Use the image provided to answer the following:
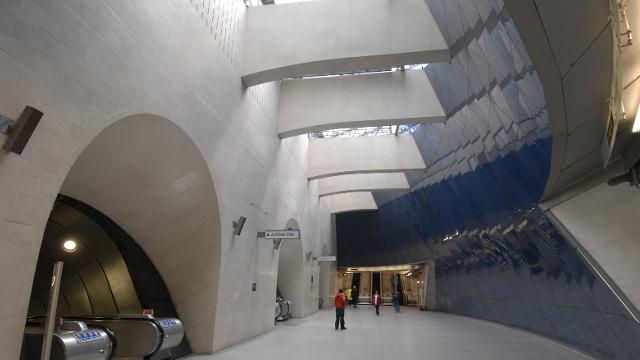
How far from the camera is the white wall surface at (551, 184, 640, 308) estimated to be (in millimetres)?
6602

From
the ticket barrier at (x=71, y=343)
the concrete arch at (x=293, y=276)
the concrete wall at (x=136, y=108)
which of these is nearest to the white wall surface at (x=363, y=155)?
the concrete arch at (x=293, y=276)

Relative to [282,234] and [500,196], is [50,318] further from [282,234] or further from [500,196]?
[500,196]

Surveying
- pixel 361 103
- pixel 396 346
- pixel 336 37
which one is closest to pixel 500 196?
pixel 361 103

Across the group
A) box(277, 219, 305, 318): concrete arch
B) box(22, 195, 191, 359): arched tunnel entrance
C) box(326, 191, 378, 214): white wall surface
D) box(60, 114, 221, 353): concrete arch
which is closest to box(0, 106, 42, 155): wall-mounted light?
box(60, 114, 221, 353): concrete arch

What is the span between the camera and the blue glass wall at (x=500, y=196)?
8.73 meters

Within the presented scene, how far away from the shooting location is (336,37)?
10.4m

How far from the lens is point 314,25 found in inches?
418

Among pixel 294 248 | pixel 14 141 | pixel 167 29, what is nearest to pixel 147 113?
pixel 167 29

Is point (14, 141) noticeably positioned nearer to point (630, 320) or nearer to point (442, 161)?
point (630, 320)

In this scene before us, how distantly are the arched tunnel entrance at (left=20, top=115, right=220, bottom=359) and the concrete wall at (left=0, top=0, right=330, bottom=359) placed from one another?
0.85ft

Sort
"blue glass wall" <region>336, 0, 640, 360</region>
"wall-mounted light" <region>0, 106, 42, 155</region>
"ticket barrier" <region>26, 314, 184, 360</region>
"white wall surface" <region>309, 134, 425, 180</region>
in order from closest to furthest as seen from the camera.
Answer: "wall-mounted light" <region>0, 106, 42, 155</region>
"ticket barrier" <region>26, 314, 184, 360</region>
"blue glass wall" <region>336, 0, 640, 360</region>
"white wall surface" <region>309, 134, 425, 180</region>

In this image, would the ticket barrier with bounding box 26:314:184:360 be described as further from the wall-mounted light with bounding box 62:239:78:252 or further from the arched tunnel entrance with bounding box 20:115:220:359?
the wall-mounted light with bounding box 62:239:78:252

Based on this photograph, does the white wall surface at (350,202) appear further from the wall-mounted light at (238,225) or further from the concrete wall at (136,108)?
the wall-mounted light at (238,225)

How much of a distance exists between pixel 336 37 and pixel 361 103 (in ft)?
12.9
